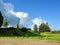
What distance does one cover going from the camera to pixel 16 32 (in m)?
80.4

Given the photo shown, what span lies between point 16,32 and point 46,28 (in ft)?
208

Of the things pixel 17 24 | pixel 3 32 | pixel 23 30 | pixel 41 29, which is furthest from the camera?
pixel 41 29

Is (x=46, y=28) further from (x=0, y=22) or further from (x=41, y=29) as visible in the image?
(x=0, y=22)

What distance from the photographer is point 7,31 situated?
79.7 meters

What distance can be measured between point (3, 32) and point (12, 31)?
12.5ft

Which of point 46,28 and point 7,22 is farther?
point 46,28

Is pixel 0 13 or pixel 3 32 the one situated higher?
pixel 0 13

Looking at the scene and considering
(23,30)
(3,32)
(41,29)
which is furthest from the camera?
(41,29)

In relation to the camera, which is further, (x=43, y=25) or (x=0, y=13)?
(x=43, y=25)

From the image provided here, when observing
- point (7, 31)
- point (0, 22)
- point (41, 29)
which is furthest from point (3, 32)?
point (41, 29)

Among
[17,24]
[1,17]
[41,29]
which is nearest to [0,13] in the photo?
[1,17]

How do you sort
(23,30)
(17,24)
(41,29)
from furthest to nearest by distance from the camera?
(41,29), (17,24), (23,30)

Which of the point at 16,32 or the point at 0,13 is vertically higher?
the point at 0,13

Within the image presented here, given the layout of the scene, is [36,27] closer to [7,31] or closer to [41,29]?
[41,29]
